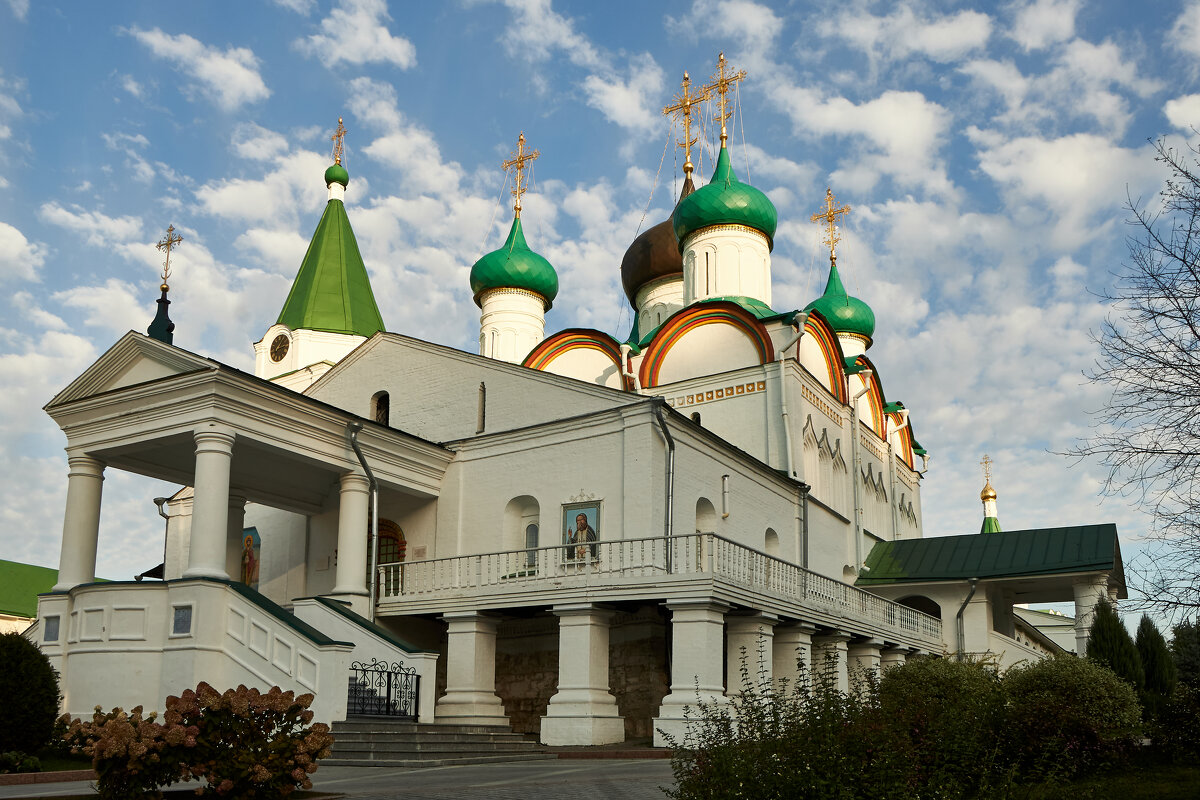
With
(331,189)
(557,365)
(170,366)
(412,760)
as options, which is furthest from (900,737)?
(331,189)

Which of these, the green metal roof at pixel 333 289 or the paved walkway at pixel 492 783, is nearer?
the paved walkway at pixel 492 783

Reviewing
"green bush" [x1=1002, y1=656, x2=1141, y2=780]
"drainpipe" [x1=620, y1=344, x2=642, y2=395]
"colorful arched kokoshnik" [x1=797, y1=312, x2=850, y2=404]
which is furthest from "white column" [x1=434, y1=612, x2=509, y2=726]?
"colorful arched kokoshnik" [x1=797, y1=312, x2=850, y2=404]

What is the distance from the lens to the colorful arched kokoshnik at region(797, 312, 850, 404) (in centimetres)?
2470

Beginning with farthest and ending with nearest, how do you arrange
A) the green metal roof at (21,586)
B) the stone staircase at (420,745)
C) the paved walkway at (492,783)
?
the green metal roof at (21,586)
the stone staircase at (420,745)
the paved walkway at (492,783)

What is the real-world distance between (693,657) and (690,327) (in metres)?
10.3

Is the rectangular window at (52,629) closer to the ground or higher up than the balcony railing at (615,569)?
closer to the ground

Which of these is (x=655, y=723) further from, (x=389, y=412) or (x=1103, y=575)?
(x=1103, y=575)

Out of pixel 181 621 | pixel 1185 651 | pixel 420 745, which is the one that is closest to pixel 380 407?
pixel 181 621

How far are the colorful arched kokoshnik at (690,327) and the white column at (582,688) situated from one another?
8588 mm

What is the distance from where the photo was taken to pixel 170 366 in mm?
15859

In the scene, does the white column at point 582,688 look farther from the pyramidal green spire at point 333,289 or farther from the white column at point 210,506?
the pyramidal green spire at point 333,289

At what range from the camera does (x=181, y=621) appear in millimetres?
14484

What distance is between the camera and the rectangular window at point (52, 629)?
15.2 meters

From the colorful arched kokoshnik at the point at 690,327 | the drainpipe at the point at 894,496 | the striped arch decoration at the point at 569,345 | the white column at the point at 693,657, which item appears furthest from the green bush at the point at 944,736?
the drainpipe at the point at 894,496
